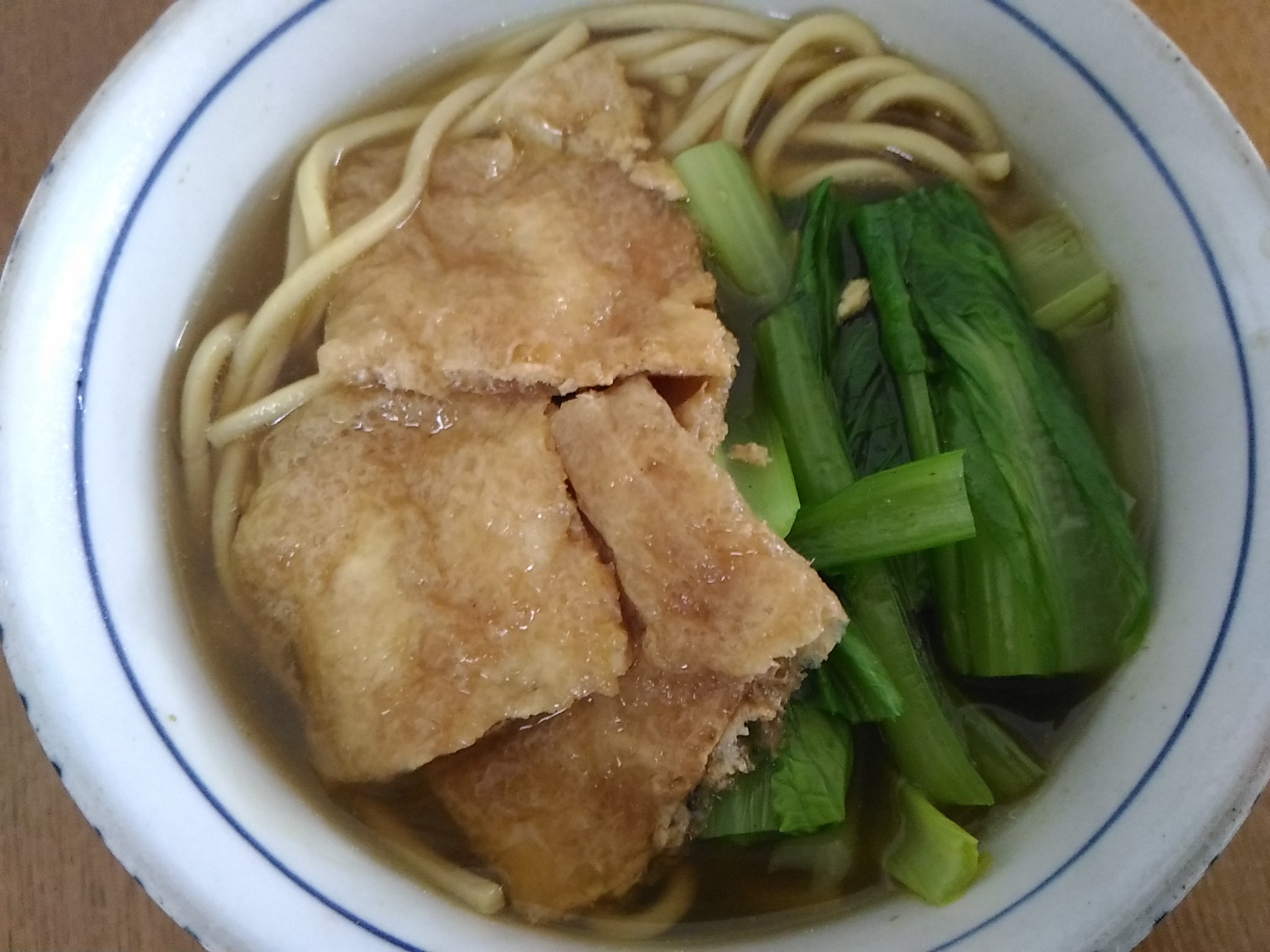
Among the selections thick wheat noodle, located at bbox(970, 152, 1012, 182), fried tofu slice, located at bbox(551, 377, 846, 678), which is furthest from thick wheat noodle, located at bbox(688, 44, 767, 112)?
fried tofu slice, located at bbox(551, 377, 846, 678)

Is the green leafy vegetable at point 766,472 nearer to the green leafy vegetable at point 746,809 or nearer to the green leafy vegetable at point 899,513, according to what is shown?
the green leafy vegetable at point 899,513

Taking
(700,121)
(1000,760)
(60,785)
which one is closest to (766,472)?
(1000,760)

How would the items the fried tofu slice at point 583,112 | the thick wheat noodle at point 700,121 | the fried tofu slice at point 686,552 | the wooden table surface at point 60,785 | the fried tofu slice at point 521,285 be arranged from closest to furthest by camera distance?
1. the fried tofu slice at point 686,552
2. the fried tofu slice at point 521,285
3. the wooden table surface at point 60,785
4. the fried tofu slice at point 583,112
5. the thick wheat noodle at point 700,121

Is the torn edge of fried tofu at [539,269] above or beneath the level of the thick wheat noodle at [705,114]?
beneath

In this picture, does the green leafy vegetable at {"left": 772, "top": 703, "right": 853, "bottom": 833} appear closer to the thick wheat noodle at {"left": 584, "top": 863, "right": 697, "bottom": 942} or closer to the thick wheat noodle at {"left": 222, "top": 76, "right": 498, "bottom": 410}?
the thick wheat noodle at {"left": 584, "top": 863, "right": 697, "bottom": 942}

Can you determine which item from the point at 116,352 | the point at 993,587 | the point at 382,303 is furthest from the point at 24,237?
the point at 993,587

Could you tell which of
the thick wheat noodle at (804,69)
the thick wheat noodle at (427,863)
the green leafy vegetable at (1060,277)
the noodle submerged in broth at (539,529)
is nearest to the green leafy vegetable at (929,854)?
the noodle submerged in broth at (539,529)

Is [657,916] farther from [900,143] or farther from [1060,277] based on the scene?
[900,143]
